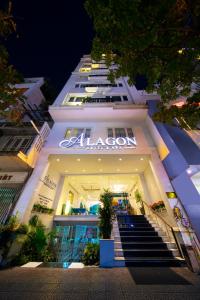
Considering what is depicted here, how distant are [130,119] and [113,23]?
33.2 feet

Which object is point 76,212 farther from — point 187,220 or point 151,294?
point 151,294

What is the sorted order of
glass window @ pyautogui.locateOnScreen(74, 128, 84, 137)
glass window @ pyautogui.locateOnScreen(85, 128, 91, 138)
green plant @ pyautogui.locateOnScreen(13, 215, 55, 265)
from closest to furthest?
green plant @ pyautogui.locateOnScreen(13, 215, 55, 265), glass window @ pyautogui.locateOnScreen(85, 128, 91, 138), glass window @ pyautogui.locateOnScreen(74, 128, 84, 137)

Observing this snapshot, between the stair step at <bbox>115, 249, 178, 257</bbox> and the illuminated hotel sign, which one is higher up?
A: the illuminated hotel sign

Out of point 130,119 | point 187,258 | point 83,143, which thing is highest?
point 130,119

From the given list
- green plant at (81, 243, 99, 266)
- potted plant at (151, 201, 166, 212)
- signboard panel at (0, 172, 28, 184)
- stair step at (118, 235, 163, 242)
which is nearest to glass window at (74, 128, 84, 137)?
signboard panel at (0, 172, 28, 184)

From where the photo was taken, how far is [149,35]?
4285 millimetres

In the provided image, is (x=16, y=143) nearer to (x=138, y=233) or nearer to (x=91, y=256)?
(x=91, y=256)

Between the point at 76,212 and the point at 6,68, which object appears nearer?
the point at 6,68

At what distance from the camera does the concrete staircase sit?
5764 millimetres

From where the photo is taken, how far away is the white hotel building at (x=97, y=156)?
393 inches

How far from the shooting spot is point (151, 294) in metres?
3.35

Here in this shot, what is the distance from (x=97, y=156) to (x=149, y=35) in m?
8.37

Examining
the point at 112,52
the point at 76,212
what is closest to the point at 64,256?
the point at 76,212

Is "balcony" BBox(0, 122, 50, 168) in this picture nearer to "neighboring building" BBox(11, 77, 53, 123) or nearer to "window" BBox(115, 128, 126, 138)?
"neighboring building" BBox(11, 77, 53, 123)
